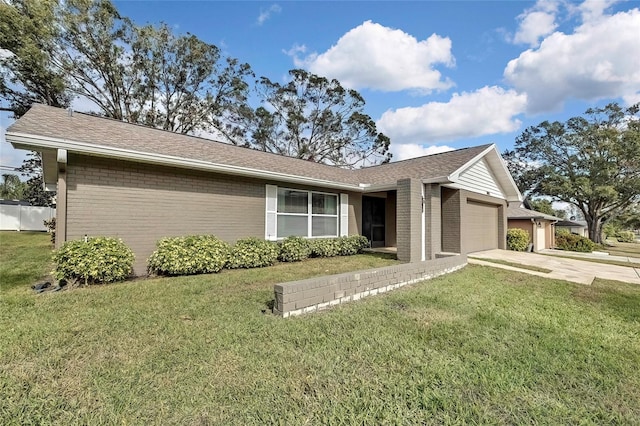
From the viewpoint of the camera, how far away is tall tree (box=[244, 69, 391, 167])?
26688mm

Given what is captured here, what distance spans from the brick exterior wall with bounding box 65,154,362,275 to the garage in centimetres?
896

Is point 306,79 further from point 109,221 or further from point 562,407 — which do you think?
point 562,407

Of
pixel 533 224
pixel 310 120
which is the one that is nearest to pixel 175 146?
pixel 533 224

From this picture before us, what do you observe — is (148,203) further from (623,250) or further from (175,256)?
(623,250)

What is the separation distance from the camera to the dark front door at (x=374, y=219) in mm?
13594

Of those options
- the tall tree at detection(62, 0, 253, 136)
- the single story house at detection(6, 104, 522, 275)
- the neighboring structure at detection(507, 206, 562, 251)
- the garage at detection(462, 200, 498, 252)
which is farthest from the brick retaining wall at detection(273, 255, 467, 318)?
the tall tree at detection(62, 0, 253, 136)

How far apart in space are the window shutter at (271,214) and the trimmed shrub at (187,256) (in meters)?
2.17

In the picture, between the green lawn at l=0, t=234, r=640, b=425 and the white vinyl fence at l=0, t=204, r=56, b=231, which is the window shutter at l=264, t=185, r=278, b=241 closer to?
the green lawn at l=0, t=234, r=640, b=425

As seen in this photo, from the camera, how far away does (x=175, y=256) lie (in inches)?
268

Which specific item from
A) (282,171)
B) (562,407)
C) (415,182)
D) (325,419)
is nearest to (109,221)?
(282,171)

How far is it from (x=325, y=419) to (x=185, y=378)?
135 cm

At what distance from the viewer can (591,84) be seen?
1817 cm

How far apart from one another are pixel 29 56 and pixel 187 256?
17.5 m

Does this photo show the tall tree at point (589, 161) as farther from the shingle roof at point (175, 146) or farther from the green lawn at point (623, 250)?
the shingle roof at point (175, 146)
